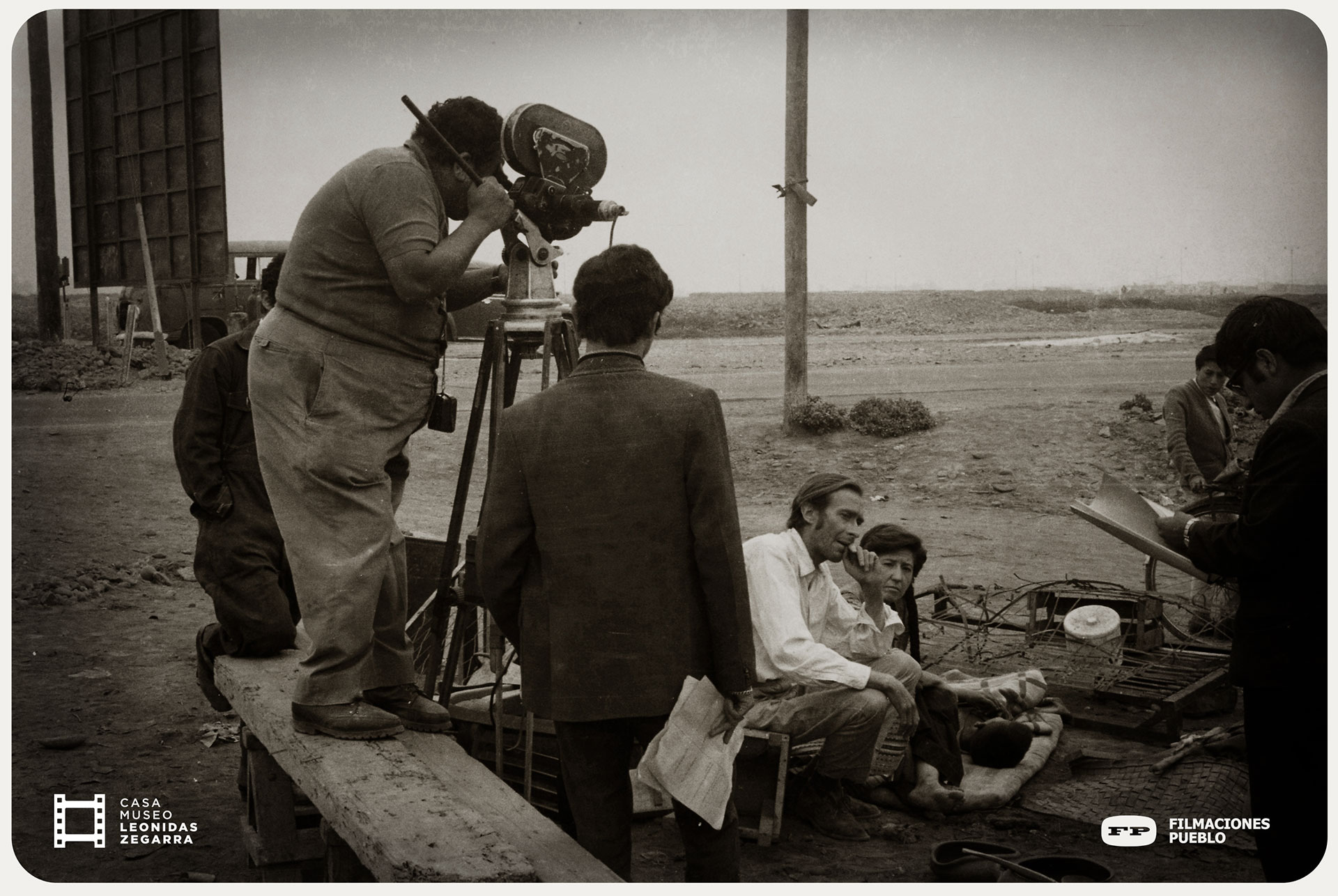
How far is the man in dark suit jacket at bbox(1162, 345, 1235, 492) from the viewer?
14.3ft

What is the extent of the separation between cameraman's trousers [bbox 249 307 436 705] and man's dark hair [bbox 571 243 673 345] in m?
0.68

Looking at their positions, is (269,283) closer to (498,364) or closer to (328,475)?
(498,364)

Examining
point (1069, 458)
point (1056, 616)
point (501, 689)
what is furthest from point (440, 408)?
point (1069, 458)

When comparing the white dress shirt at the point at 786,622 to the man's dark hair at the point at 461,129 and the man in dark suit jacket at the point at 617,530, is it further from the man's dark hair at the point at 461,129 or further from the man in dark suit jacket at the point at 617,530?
the man's dark hair at the point at 461,129

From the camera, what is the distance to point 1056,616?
479cm

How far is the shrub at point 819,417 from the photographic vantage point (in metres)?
5.78

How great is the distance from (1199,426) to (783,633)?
2.13m

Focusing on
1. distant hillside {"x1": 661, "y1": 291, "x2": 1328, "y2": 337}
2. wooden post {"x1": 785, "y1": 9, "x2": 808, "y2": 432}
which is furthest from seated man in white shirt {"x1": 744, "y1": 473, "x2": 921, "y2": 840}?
distant hillside {"x1": 661, "y1": 291, "x2": 1328, "y2": 337}

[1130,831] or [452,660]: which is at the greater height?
[452,660]

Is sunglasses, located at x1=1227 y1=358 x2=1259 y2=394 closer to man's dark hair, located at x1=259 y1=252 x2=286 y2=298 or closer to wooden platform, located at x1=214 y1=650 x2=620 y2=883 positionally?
wooden platform, located at x1=214 y1=650 x2=620 y2=883

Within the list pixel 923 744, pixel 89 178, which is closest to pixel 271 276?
pixel 89 178

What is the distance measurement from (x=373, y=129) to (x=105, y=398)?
54.1 inches

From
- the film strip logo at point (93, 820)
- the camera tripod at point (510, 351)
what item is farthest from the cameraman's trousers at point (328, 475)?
the film strip logo at point (93, 820)

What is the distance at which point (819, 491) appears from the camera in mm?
3385
